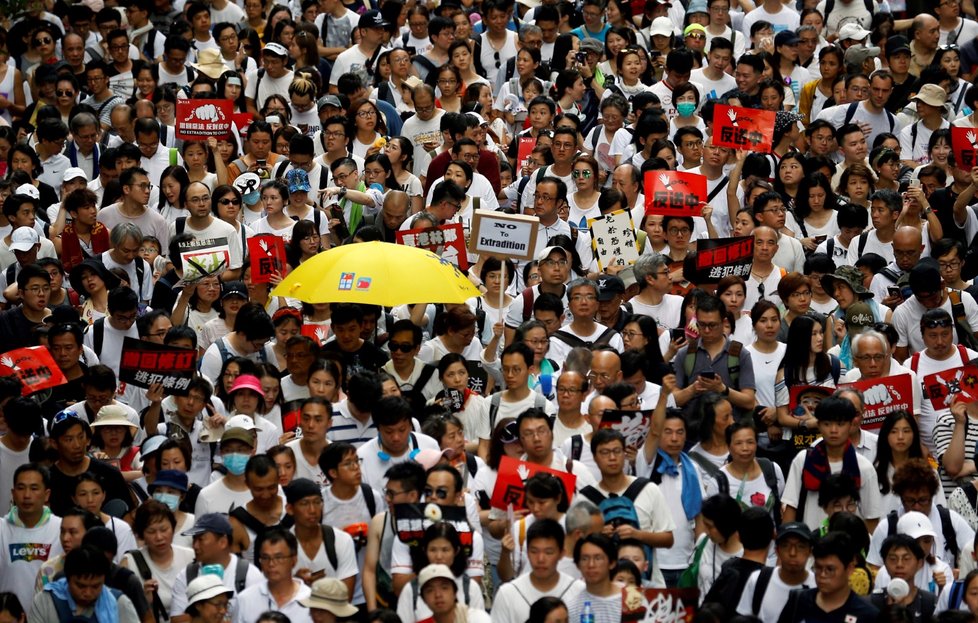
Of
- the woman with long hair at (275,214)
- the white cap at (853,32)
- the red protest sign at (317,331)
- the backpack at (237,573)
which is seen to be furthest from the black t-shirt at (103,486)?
the white cap at (853,32)

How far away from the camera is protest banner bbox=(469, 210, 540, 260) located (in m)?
14.9

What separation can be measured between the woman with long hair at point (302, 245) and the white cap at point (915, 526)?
5.57 meters

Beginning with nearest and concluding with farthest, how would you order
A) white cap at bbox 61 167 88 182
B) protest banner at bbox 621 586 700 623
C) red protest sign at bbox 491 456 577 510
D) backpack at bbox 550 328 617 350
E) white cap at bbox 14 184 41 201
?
protest banner at bbox 621 586 700 623 → red protest sign at bbox 491 456 577 510 → backpack at bbox 550 328 617 350 → white cap at bbox 14 184 41 201 → white cap at bbox 61 167 88 182

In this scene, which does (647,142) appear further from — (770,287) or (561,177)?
(770,287)

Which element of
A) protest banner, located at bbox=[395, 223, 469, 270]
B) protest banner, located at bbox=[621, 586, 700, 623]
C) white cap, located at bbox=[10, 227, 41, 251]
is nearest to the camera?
protest banner, located at bbox=[621, 586, 700, 623]

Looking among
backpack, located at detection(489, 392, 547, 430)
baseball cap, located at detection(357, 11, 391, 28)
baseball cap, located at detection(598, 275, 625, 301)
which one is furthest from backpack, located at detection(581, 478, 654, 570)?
baseball cap, located at detection(357, 11, 391, 28)

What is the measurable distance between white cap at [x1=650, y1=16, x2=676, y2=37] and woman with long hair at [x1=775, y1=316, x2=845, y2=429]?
22.4 ft

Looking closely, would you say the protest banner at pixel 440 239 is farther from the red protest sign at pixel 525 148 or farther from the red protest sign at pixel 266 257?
the red protest sign at pixel 525 148

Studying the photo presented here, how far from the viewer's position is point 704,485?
499 inches

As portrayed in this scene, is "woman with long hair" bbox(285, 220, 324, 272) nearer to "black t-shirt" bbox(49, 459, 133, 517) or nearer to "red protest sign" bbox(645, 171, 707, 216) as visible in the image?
"red protest sign" bbox(645, 171, 707, 216)

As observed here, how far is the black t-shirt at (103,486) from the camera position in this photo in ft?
41.9

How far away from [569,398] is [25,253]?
5218 mm

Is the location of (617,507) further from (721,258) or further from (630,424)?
(721,258)

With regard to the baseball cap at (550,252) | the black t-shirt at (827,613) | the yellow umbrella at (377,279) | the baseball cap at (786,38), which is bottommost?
the black t-shirt at (827,613)
